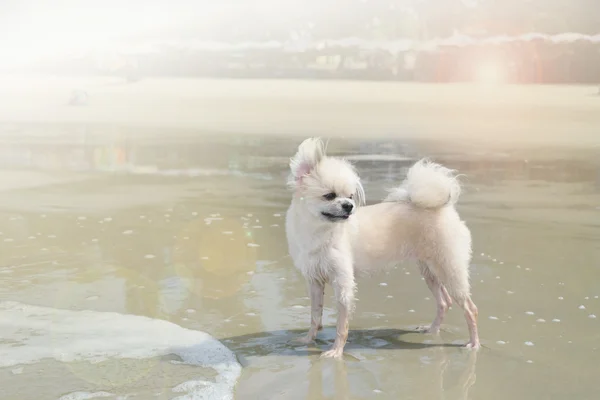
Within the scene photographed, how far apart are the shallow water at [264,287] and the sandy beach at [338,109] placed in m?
6.20

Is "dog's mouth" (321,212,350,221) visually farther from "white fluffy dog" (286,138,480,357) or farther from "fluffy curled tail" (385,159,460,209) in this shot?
"fluffy curled tail" (385,159,460,209)

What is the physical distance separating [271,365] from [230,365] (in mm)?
265

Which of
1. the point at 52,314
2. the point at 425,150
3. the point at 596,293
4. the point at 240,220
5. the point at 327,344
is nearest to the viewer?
the point at 327,344

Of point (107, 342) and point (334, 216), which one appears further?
point (107, 342)

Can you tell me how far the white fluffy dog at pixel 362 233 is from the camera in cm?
538

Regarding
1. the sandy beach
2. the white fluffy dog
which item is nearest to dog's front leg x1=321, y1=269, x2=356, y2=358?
the white fluffy dog

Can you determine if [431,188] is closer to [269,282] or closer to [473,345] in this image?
[473,345]

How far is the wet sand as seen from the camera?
16.7 ft

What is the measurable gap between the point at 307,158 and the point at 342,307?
102 cm

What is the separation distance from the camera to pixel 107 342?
5.67 meters

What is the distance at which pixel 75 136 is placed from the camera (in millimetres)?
18875

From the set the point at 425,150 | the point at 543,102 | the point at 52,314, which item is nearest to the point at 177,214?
the point at 52,314

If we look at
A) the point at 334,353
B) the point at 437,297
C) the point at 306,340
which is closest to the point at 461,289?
the point at 437,297

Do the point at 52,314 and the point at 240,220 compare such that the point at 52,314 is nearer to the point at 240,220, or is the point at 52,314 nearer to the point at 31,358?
the point at 31,358
